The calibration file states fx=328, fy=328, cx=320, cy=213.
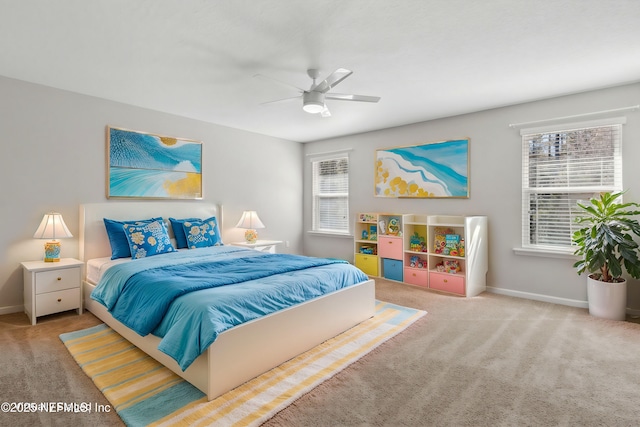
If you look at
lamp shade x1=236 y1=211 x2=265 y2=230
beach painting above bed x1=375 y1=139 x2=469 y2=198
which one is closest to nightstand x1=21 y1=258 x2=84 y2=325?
lamp shade x1=236 y1=211 x2=265 y2=230

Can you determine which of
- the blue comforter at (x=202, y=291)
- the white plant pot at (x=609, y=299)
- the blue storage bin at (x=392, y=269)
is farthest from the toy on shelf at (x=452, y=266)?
the blue comforter at (x=202, y=291)

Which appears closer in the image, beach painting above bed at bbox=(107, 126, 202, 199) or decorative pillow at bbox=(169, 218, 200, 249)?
beach painting above bed at bbox=(107, 126, 202, 199)

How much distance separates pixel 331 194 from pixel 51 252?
4062 mm

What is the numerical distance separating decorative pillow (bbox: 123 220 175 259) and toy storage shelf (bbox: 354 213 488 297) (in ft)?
9.44

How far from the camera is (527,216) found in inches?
156

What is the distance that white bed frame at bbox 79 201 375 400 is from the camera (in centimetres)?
196

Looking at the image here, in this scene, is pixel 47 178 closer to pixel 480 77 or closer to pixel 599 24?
pixel 480 77

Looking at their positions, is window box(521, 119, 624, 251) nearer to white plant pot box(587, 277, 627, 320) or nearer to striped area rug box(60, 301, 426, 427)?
white plant pot box(587, 277, 627, 320)

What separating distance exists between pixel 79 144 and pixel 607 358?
5345 mm

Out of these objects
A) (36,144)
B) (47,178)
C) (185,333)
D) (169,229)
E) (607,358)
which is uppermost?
(36,144)

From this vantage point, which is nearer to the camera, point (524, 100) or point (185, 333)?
point (185, 333)

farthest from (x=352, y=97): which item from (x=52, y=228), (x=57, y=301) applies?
(x=57, y=301)

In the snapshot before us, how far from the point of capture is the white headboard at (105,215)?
144 inches

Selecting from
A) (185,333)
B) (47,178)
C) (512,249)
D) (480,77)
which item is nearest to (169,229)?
(47,178)
